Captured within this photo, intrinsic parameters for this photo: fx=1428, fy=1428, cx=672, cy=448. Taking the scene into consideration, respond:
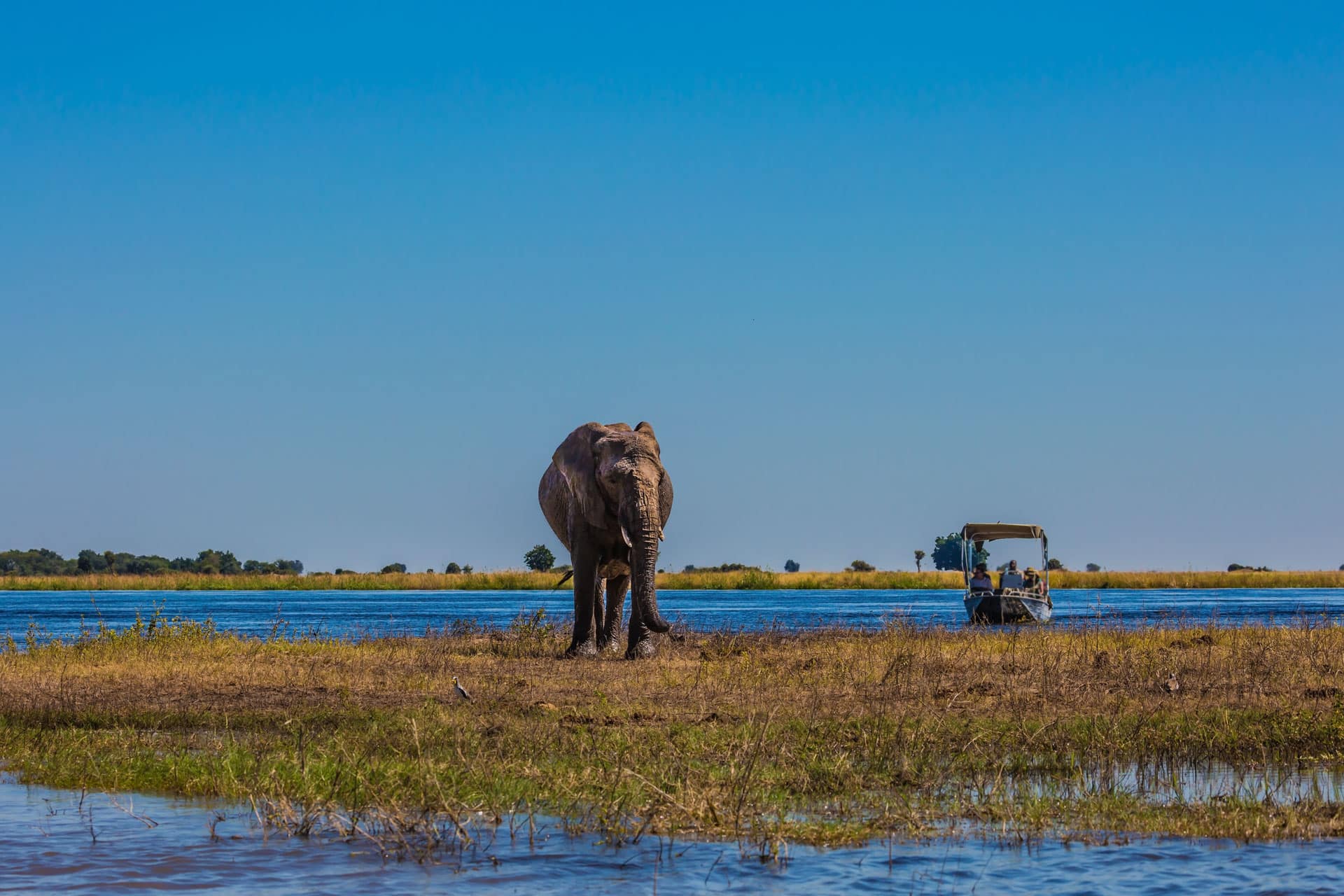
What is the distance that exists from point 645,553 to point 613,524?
1.06 metres

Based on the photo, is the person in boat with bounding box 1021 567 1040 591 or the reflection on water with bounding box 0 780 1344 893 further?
the person in boat with bounding box 1021 567 1040 591

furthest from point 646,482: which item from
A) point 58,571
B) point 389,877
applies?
point 58,571

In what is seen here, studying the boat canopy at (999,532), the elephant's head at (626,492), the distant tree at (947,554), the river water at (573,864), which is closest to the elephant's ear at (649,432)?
the elephant's head at (626,492)

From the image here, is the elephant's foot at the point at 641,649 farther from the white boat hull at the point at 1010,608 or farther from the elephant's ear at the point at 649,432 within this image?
the white boat hull at the point at 1010,608

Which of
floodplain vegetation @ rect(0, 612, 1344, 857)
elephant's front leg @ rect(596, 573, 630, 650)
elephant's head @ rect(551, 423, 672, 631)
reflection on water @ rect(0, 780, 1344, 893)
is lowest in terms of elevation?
reflection on water @ rect(0, 780, 1344, 893)

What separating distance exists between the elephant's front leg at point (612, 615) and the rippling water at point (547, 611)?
5.44 m

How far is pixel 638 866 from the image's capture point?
8.53 meters

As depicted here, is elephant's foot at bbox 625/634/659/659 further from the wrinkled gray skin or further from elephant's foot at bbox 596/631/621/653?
elephant's foot at bbox 596/631/621/653

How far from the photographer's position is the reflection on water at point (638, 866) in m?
8.09

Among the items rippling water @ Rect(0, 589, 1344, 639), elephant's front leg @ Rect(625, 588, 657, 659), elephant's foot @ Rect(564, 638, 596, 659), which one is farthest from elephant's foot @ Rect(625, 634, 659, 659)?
rippling water @ Rect(0, 589, 1344, 639)

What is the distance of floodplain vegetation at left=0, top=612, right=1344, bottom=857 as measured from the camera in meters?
9.41

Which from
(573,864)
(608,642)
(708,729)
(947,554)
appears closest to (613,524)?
(608,642)

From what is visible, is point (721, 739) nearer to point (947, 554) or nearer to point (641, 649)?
point (641, 649)

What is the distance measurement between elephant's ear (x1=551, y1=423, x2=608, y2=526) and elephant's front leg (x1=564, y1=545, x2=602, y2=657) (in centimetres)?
58
